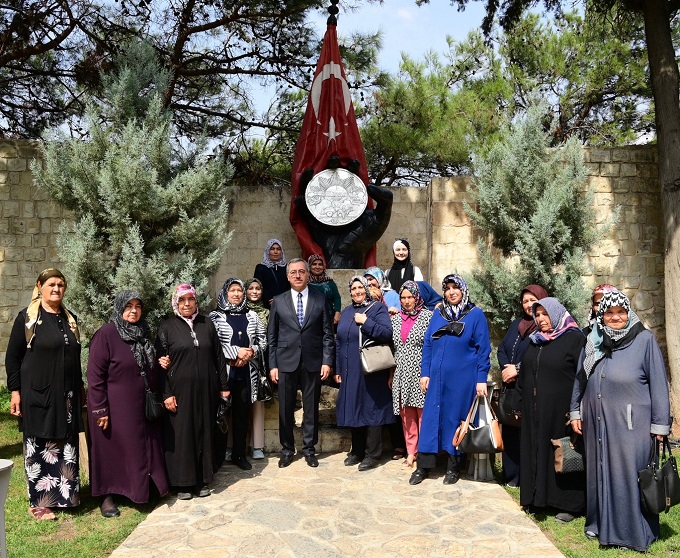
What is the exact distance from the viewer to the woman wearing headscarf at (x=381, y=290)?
5.26m

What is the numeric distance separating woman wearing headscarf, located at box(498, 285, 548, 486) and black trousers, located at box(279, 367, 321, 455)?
1.47m

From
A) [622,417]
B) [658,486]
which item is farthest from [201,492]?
[658,486]

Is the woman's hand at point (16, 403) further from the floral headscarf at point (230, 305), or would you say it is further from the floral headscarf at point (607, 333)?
the floral headscarf at point (607, 333)

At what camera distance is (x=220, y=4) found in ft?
28.3

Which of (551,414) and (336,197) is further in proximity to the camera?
(336,197)

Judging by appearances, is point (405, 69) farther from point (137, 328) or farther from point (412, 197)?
point (137, 328)

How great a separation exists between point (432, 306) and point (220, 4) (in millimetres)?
5389

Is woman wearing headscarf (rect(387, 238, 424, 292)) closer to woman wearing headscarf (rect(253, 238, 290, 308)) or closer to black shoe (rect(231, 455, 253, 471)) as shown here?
woman wearing headscarf (rect(253, 238, 290, 308))

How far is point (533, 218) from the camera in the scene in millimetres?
6492

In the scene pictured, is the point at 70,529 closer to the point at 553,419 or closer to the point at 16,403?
the point at 16,403

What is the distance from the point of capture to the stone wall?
766 cm

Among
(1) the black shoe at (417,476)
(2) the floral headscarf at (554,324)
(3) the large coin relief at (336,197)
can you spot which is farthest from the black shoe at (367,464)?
(3) the large coin relief at (336,197)

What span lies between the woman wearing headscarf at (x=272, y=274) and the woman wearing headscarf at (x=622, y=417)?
348 cm

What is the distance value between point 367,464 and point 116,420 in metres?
1.98
